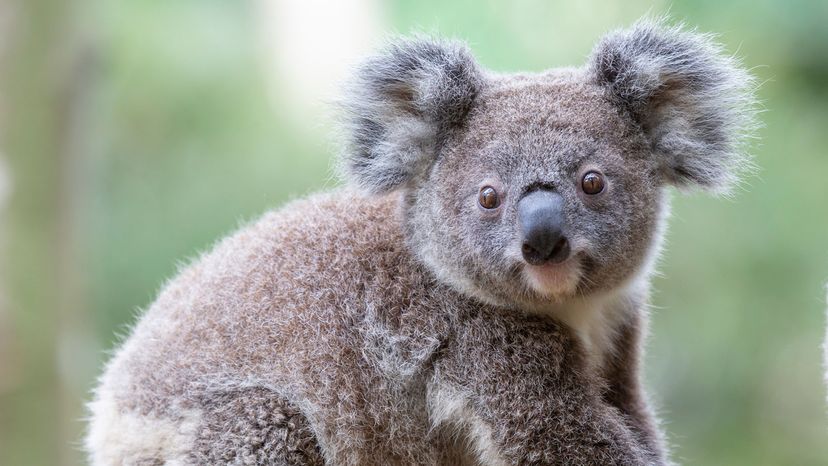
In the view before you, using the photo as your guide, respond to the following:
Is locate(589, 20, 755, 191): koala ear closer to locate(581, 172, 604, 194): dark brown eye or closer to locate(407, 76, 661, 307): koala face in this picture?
locate(407, 76, 661, 307): koala face

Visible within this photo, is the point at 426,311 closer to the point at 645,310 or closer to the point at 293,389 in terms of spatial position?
the point at 293,389

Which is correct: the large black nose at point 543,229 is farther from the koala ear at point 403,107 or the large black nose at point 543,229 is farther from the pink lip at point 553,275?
the koala ear at point 403,107

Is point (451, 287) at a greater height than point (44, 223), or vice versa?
point (451, 287)

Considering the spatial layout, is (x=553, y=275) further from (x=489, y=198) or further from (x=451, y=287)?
(x=451, y=287)

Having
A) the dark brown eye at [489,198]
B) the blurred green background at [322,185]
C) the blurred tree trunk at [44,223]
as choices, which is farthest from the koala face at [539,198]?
the blurred tree trunk at [44,223]

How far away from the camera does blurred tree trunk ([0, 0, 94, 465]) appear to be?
230 inches

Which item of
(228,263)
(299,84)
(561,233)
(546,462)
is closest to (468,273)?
(561,233)

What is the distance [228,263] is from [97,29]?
2929mm

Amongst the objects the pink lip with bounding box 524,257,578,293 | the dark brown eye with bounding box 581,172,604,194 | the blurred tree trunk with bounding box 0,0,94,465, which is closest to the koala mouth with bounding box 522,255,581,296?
the pink lip with bounding box 524,257,578,293

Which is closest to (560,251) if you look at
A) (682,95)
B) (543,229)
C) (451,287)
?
(543,229)

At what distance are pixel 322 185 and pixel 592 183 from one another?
1.98 metres

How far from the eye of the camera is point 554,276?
3217 mm

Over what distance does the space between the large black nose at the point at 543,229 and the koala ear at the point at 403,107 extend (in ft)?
2.05

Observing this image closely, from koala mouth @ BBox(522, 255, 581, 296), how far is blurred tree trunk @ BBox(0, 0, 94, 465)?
3.64 meters
